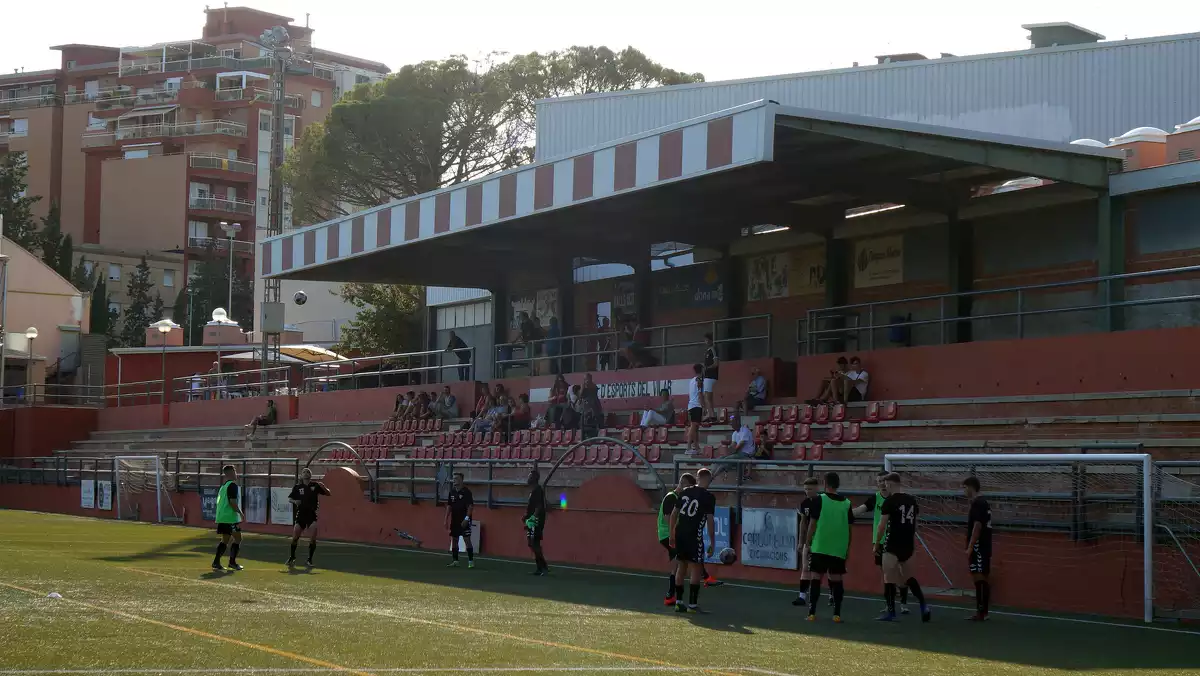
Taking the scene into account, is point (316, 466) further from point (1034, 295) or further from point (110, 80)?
point (110, 80)

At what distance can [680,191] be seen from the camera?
25172mm

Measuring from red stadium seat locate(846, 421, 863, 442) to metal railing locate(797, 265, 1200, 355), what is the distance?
2266 millimetres

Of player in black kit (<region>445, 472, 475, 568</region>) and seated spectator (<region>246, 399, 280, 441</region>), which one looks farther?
seated spectator (<region>246, 399, 280, 441</region>)

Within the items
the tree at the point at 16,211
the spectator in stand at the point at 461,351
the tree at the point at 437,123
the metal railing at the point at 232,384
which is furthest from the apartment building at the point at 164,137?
the spectator in stand at the point at 461,351

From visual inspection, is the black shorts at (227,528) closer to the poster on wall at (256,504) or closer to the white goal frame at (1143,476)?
the white goal frame at (1143,476)

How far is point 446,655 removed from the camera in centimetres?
1151

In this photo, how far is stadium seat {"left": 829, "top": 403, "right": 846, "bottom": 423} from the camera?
2170 centimetres

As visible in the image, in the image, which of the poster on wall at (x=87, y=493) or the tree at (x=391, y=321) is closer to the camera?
the poster on wall at (x=87, y=493)

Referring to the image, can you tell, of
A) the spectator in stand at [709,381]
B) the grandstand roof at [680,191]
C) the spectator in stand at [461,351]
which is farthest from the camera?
the spectator in stand at [461,351]

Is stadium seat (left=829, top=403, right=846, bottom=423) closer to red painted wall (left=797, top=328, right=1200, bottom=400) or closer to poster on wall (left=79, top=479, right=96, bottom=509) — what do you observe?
red painted wall (left=797, top=328, right=1200, bottom=400)

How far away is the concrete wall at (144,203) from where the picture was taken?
89.0 metres

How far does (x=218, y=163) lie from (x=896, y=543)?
82.0 metres

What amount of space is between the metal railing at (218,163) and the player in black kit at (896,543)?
265 feet

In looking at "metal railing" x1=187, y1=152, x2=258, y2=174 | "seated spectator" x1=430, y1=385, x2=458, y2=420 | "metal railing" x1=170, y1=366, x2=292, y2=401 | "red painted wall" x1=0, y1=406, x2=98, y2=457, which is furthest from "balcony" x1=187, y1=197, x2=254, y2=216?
"seated spectator" x1=430, y1=385, x2=458, y2=420
